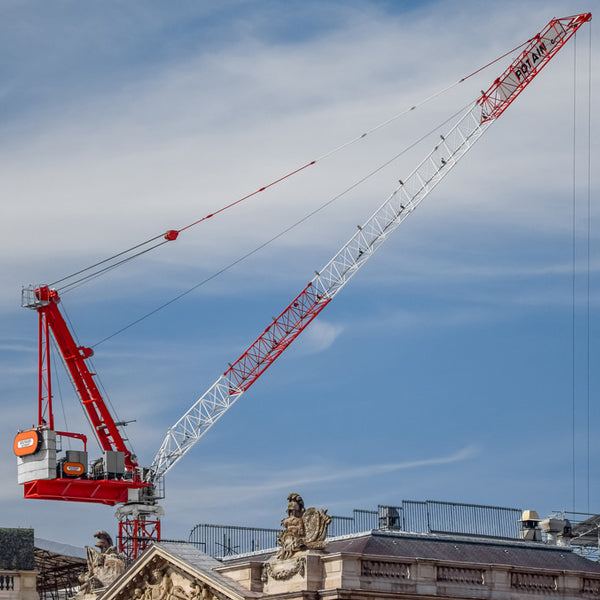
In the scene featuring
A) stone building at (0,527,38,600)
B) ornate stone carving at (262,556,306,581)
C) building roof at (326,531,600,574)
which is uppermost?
stone building at (0,527,38,600)

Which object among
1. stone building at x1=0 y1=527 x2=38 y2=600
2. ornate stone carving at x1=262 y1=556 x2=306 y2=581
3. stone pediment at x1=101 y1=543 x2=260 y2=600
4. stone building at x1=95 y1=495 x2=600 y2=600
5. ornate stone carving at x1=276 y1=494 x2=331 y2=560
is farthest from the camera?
stone building at x1=0 y1=527 x2=38 y2=600

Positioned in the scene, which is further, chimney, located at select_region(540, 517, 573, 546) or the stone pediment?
chimney, located at select_region(540, 517, 573, 546)

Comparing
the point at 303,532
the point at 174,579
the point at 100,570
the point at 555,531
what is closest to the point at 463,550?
the point at 303,532

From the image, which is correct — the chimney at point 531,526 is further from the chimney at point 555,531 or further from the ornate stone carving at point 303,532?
the ornate stone carving at point 303,532

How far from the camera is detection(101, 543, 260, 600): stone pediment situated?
2817 inches

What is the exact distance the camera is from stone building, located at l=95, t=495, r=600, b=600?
6706 cm

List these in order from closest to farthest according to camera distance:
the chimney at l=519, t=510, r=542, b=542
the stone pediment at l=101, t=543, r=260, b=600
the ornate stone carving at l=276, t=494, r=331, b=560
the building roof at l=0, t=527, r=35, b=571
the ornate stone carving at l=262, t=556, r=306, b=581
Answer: the ornate stone carving at l=262, t=556, r=306, b=581
the ornate stone carving at l=276, t=494, r=331, b=560
the stone pediment at l=101, t=543, r=260, b=600
the chimney at l=519, t=510, r=542, b=542
the building roof at l=0, t=527, r=35, b=571

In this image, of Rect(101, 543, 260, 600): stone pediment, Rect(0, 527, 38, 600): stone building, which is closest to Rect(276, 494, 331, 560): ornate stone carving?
Rect(101, 543, 260, 600): stone pediment

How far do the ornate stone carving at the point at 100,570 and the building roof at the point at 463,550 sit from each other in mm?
15805

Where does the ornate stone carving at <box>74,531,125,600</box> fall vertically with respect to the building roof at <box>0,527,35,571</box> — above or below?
below

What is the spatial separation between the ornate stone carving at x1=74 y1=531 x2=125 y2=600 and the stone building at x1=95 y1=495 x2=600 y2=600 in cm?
450

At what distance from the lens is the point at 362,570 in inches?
2638

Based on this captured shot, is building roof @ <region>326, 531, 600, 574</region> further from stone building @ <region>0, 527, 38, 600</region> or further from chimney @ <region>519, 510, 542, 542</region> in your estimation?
stone building @ <region>0, 527, 38, 600</region>

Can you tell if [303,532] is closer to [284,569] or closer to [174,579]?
[284,569]
